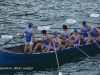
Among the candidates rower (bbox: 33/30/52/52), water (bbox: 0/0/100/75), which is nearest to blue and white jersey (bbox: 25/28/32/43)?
rower (bbox: 33/30/52/52)

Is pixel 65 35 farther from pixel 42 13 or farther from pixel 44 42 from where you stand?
pixel 42 13

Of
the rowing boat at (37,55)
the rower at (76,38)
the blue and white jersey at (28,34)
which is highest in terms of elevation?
the blue and white jersey at (28,34)

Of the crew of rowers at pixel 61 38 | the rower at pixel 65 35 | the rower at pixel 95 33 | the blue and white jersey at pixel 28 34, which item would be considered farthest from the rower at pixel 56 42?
the rower at pixel 95 33

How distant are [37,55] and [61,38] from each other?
2989mm

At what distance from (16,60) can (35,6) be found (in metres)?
18.4

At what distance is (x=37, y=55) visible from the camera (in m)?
30.0

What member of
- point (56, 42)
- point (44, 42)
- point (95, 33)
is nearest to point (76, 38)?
point (95, 33)

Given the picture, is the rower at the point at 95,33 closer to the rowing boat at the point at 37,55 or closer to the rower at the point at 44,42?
the rowing boat at the point at 37,55

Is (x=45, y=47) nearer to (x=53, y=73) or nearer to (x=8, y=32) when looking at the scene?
(x=53, y=73)

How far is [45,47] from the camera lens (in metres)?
30.7

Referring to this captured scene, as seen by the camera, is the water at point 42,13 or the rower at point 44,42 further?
the water at point 42,13

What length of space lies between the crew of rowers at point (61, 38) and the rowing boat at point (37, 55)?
0.48 metres

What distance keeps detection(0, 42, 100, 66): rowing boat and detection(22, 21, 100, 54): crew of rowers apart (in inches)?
18.9

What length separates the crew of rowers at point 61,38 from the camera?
30.4 metres
